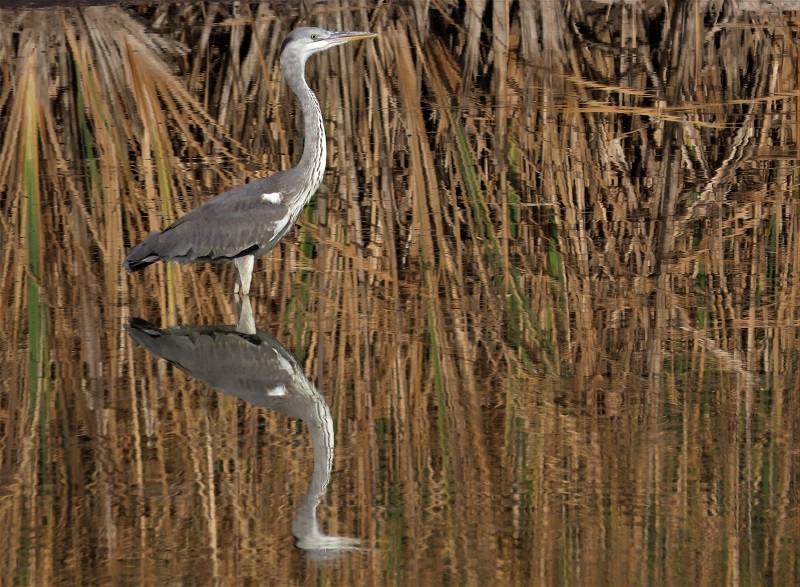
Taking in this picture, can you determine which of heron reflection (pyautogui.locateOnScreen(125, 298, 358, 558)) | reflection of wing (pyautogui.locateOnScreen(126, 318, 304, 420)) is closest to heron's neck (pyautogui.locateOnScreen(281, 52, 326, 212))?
heron reflection (pyautogui.locateOnScreen(125, 298, 358, 558))

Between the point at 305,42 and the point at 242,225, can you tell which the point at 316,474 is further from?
the point at 305,42

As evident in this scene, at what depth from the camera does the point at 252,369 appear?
5.46 m

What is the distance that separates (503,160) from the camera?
26.7 ft

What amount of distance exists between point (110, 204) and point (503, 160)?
7.19 ft

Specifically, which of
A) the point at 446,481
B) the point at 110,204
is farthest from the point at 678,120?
the point at 446,481

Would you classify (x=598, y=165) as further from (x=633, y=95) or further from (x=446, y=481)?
(x=446, y=481)

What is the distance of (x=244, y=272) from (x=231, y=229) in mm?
202

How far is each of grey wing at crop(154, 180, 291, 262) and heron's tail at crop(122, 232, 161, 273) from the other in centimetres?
3

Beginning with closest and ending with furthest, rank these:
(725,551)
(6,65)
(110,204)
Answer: (725,551), (110,204), (6,65)

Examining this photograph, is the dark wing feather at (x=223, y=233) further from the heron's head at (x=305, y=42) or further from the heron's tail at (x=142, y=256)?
the heron's head at (x=305, y=42)

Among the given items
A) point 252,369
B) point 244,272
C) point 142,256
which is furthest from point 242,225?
point 252,369

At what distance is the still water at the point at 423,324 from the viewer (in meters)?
4.00

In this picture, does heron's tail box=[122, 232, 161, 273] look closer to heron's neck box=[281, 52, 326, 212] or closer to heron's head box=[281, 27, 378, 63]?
heron's neck box=[281, 52, 326, 212]

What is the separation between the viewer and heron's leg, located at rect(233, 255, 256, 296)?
6.46 meters
